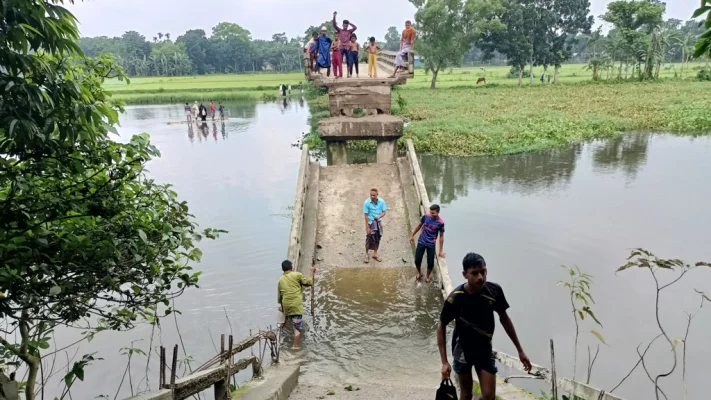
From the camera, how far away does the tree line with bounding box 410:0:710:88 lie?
144ft

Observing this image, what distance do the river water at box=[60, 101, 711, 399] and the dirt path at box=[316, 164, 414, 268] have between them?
0.52 meters

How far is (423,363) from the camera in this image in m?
6.46

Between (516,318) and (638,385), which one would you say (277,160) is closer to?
(516,318)

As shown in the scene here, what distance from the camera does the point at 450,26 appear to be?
45.9m

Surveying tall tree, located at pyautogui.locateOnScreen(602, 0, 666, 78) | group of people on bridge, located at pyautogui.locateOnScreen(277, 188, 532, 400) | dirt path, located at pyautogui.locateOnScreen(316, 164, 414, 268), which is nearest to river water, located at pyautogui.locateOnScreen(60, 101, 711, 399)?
dirt path, located at pyautogui.locateOnScreen(316, 164, 414, 268)

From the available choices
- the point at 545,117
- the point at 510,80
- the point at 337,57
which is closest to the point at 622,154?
the point at 545,117

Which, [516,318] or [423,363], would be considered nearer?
[423,363]

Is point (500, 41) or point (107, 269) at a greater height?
point (500, 41)

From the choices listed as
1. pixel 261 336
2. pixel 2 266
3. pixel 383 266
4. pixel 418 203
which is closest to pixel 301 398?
pixel 261 336

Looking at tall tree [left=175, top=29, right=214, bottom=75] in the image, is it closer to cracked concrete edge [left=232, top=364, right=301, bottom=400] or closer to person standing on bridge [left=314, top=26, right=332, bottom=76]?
person standing on bridge [left=314, top=26, right=332, bottom=76]

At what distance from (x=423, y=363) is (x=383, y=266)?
2657mm

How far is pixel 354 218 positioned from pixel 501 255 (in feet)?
12.2

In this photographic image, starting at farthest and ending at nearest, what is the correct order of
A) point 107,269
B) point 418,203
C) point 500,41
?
point 500,41, point 418,203, point 107,269

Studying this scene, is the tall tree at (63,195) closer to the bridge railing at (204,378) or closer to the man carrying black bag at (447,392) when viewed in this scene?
the bridge railing at (204,378)
